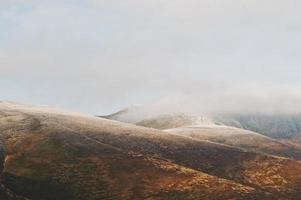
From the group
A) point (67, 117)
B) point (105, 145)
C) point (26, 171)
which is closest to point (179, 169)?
point (105, 145)

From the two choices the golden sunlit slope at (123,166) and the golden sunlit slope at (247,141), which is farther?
the golden sunlit slope at (247,141)

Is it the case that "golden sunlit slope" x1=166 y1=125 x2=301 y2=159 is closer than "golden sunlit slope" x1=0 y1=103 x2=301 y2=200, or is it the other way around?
"golden sunlit slope" x1=0 y1=103 x2=301 y2=200

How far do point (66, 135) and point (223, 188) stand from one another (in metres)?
34.2

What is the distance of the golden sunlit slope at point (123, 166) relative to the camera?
81.0m

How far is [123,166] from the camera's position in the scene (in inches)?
3573

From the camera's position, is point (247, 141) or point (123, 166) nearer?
point (123, 166)

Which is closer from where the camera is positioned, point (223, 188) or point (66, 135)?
point (223, 188)

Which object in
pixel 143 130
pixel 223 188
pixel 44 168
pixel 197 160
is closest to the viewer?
pixel 223 188

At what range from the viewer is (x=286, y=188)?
290 ft

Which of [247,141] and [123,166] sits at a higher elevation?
[247,141]

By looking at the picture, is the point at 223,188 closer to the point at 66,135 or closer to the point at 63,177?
the point at 63,177

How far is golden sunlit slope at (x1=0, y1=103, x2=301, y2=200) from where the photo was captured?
3189 inches

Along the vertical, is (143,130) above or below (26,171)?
above

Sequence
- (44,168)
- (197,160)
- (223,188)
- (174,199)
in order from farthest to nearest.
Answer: (197,160) < (44,168) < (223,188) < (174,199)
